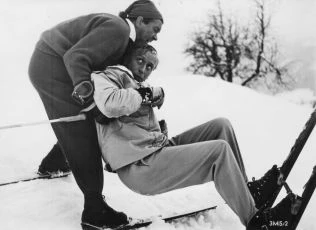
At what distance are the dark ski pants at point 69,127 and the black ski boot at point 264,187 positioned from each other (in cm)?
101

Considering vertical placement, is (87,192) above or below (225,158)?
below

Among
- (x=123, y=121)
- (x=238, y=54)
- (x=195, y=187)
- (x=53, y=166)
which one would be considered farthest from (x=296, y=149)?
(x=238, y=54)

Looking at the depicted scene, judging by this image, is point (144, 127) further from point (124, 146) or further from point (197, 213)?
point (197, 213)

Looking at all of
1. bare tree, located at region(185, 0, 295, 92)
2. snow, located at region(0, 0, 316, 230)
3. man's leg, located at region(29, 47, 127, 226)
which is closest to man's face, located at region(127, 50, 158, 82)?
man's leg, located at region(29, 47, 127, 226)

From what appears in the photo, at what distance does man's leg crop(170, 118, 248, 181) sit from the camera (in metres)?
2.62

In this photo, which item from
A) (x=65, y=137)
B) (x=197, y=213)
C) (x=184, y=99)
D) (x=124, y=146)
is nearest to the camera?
(x=124, y=146)

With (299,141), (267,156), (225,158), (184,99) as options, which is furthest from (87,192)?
(184,99)

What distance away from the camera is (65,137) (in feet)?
9.16

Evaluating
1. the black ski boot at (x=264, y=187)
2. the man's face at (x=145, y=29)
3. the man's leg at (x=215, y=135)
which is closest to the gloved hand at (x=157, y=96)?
the man's leg at (x=215, y=135)

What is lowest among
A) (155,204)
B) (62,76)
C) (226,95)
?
(226,95)

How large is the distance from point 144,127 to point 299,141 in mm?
924

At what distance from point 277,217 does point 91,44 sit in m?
1.46

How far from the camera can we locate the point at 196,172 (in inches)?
89.0

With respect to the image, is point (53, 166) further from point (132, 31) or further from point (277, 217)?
point (277, 217)
